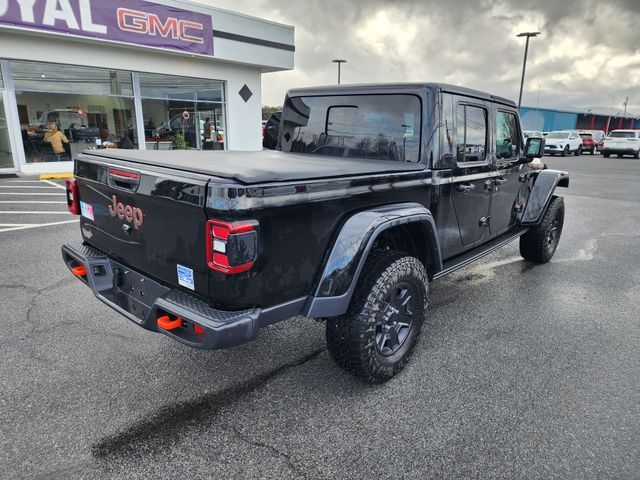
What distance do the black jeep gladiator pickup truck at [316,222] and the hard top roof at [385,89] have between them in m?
0.01

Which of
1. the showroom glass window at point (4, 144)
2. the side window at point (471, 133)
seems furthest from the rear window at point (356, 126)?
the showroom glass window at point (4, 144)

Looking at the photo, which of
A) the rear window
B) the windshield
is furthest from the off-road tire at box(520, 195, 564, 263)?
the windshield

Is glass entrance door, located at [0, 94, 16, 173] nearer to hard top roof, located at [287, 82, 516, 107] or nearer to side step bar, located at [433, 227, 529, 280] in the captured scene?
hard top roof, located at [287, 82, 516, 107]

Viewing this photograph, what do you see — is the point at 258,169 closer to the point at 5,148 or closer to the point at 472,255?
the point at 472,255

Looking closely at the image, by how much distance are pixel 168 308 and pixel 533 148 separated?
4061 millimetres

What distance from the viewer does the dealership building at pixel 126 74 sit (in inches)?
476

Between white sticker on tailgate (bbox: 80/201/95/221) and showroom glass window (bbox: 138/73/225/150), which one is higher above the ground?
showroom glass window (bbox: 138/73/225/150)

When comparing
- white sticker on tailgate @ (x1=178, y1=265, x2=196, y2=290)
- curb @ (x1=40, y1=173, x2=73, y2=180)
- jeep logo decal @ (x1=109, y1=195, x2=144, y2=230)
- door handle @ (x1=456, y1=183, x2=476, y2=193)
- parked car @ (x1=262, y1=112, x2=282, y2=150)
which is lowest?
curb @ (x1=40, y1=173, x2=73, y2=180)

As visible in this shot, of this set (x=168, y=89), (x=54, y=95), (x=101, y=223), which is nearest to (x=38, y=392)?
(x=101, y=223)

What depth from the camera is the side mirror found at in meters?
4.58

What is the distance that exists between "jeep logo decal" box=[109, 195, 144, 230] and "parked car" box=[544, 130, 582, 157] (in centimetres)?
3005

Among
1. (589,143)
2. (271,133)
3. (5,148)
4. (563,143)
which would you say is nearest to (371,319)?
(271,133)

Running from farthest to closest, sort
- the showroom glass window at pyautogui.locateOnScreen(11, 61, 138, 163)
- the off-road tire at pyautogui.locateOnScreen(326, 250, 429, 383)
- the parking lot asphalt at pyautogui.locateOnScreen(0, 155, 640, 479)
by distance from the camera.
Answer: the showroom glass window at pyautogui.locateOnScreen(11, 61, 138, 163)
the off-road tire at pyautogui.locateOnScreen(326, 250, 429, 383)
the parking lot asphalt at pyautogui.locateOnScreen(0, 155, 640, 479)

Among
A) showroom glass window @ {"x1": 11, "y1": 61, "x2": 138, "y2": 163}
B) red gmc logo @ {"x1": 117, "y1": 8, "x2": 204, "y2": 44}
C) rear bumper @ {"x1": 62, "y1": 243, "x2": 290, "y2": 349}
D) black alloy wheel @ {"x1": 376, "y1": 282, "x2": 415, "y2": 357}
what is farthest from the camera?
red gmc logo @ {"x1": 117, "y1": 8, "x2": 204, "y2": 44}
